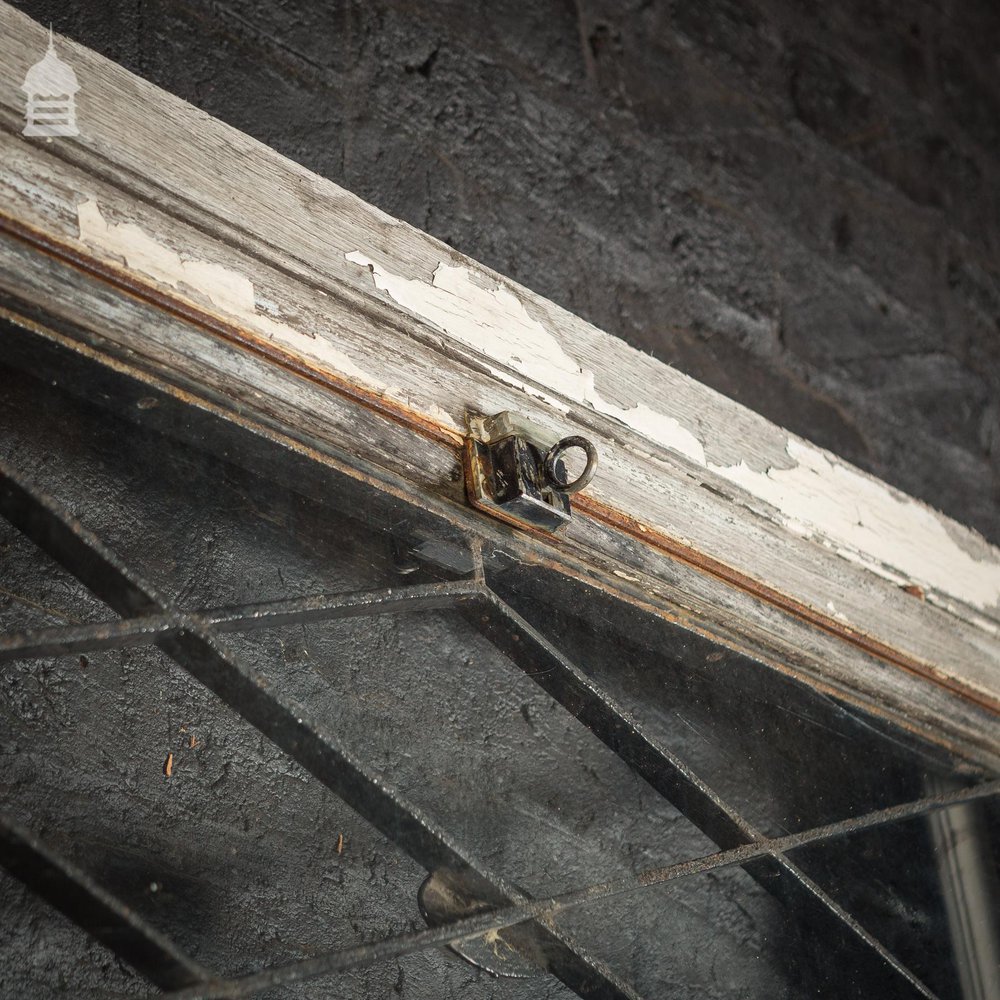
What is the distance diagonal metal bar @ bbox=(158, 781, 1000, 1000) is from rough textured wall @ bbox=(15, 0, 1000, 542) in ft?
2.10

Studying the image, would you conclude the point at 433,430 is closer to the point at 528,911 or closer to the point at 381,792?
the point at 381,792

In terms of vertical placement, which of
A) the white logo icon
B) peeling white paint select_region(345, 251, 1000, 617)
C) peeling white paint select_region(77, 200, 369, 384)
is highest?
the white logo icon

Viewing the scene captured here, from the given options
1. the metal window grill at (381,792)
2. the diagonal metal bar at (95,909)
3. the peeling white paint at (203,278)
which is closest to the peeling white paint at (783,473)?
the peeling white paint at (203,278)

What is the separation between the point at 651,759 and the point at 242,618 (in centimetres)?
50

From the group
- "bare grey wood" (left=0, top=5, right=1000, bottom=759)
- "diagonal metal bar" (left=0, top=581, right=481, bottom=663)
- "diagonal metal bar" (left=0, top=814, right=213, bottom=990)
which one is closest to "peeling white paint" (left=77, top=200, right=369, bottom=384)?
"bare grey wood" (left=0, top=5, right=1000, bottom=759)

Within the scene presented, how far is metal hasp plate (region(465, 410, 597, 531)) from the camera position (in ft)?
3.51

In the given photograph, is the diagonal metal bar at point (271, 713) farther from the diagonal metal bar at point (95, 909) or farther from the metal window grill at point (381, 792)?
the diagonal metal bar at point (95, 909)

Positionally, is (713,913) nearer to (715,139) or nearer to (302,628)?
(302,628)

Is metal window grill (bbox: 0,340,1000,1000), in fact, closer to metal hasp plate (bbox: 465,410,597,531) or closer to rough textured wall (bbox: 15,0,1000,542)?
metal hasp plate (bbox: 465,410,597,531)

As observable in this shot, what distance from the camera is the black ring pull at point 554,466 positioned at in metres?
1.07

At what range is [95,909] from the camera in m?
0.78

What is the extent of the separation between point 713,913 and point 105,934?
2.24 feet

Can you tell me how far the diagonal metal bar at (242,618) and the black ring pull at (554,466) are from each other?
0.14 m

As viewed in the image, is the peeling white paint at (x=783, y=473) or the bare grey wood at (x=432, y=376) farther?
the peeling white paint at (x=783, y=473)
